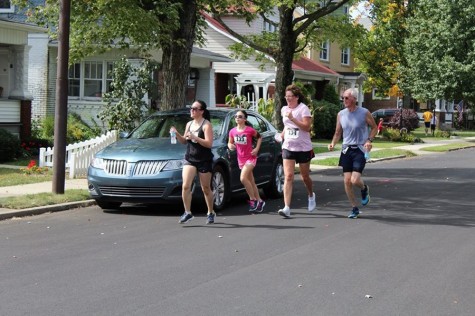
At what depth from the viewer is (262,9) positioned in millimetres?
25078

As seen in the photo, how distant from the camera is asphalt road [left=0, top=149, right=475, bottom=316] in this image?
6367mm

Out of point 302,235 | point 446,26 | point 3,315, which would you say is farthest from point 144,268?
point 446,26

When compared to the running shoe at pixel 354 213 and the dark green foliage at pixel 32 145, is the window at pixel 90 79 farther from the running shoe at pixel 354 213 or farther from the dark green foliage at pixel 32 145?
the running shoe at pixel 354 213

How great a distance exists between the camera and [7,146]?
63.6ft

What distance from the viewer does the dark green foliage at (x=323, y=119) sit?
34.7 meters

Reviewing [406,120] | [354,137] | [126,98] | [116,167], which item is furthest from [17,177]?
[406,120]

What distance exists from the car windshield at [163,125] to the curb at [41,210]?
4.70ft

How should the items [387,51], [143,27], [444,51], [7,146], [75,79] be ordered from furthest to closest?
[387,51] < [444,51] < [75,79] < [7,146] < [143,27]

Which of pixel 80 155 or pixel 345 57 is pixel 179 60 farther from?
pixel 345 57

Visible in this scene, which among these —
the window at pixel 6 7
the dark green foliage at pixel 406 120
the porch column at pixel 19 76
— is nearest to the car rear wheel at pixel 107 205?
the porch column at pixel 19 76

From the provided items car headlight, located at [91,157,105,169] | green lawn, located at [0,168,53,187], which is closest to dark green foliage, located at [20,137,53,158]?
green lawn, located at [0,168,53,187]

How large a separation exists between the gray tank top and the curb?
4516 millimetres

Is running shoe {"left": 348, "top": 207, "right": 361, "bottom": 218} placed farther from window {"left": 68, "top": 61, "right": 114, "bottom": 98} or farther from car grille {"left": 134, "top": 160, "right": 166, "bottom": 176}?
window {"left": 68, "top": 61, "right": 114, "bottom": 98}

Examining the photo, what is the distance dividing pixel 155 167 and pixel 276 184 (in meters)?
3.15
